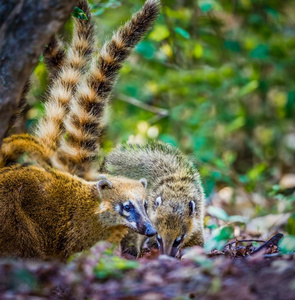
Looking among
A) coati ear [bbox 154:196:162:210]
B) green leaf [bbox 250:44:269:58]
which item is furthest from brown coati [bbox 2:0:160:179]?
green leaf [bbox 250:44:269:58]

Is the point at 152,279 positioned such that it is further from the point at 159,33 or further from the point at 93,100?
the point at 159,33

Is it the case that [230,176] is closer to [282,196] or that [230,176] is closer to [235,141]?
[282,196]

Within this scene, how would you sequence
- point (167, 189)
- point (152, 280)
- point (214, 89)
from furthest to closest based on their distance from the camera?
point (214, 89), point (167, 189), point (152, 280)

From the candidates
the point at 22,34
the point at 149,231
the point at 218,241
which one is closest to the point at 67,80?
the point at 22,34

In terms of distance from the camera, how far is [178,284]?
2725 millimetres

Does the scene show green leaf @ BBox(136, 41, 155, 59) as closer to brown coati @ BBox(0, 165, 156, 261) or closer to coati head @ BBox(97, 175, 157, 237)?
brown coati @ BBox(0, 165, 156, 261)

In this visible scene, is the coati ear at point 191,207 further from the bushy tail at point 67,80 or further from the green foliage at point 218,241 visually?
the bushy tail at point 67,80

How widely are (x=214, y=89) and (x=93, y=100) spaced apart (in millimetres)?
4763

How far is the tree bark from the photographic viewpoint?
3387mm

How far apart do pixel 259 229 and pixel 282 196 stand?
0.48 m

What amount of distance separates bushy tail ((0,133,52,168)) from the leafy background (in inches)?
109

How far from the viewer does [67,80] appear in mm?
5074

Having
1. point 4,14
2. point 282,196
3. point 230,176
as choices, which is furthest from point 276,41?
point 4,14

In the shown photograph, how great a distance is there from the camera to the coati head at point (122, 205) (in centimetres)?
434
